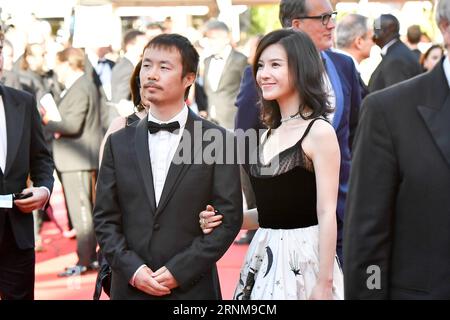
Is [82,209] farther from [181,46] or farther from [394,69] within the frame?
[181,46]

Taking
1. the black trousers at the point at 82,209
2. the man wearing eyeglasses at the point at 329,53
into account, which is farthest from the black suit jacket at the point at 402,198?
the black trousers at the point at 82,209

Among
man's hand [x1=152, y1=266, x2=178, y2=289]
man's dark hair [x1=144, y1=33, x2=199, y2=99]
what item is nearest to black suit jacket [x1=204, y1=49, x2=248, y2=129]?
man's dark hair [x1=144, y1=33, x2=199, y2=99]

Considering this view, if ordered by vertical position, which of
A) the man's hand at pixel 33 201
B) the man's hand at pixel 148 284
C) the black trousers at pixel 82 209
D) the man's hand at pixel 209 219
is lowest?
the black trousers at pixel 82 209

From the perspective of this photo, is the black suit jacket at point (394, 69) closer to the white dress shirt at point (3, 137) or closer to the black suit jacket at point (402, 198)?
the white dress shirt at point (3, 137)

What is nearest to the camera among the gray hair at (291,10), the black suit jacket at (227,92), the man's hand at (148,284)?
the man's hand at (148,284)

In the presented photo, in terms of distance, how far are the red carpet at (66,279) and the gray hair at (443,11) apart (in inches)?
176

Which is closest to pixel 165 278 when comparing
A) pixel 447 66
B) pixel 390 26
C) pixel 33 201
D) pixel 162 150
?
pixel 162 150

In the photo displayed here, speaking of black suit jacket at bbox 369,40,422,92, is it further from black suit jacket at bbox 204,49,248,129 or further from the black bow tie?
the black bow tie

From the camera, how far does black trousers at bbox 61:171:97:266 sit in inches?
344

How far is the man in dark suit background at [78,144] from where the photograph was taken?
28.8 ft

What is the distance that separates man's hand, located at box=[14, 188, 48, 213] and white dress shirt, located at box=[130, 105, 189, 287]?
3.26 ft

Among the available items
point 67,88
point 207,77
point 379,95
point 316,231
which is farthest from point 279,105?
point 207,77

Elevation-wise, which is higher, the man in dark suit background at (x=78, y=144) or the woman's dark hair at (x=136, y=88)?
the woman's dark hair at (x=136, y=88)
